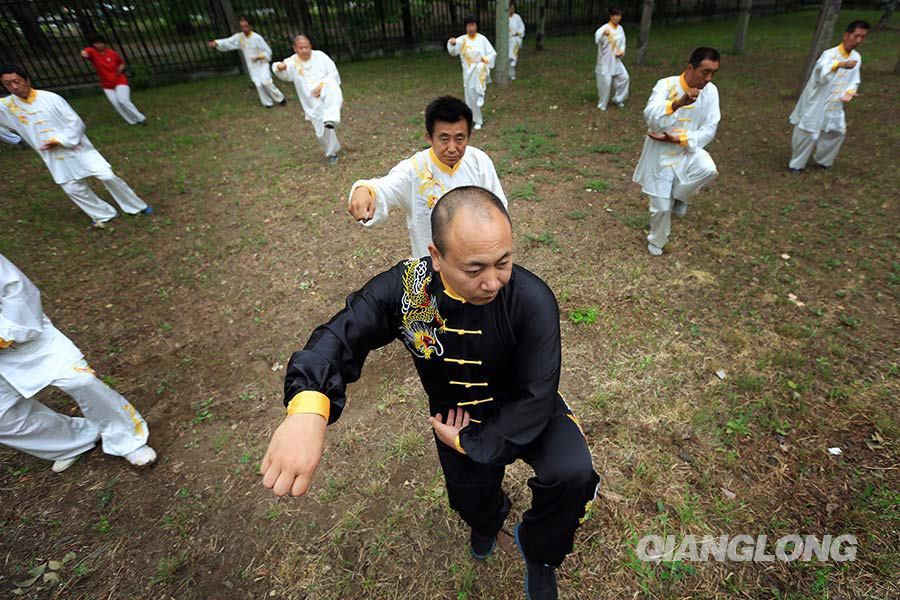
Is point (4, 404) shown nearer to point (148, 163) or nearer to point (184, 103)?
point (148, 163)

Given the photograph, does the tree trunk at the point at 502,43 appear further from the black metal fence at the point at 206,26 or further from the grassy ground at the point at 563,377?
the black metal fence at the point at 206,26

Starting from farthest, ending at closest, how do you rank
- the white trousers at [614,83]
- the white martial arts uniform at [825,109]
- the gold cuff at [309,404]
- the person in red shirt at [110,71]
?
the person in red shirt at [110,71] < the white trousers at [614,83] < the white martial arts uniform at [825,109] < the gold cuff at [309,404]

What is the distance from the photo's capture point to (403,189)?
10.6ft

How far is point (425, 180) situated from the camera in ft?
10.9

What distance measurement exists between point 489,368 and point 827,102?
755 centimetres

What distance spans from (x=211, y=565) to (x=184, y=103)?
13.4 metres

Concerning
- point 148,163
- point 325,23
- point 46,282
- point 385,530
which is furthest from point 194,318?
point 325,23

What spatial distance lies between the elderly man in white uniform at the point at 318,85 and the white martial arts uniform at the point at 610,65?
5817 millimetres

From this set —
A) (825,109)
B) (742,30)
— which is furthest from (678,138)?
(742,30)

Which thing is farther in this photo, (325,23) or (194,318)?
(325,23)

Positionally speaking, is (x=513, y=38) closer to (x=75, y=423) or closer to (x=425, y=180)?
(x=425, y=180)

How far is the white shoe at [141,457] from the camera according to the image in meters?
3.16

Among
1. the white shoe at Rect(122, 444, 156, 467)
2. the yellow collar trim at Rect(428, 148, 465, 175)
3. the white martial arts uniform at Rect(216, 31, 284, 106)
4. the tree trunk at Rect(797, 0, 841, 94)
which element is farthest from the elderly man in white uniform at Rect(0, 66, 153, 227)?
the tree trunk at Rect(797, 0, 841, 94)

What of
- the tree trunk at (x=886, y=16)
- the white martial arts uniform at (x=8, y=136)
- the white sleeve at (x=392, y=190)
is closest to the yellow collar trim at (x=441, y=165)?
the white sleeve at (x=392, y=190)
